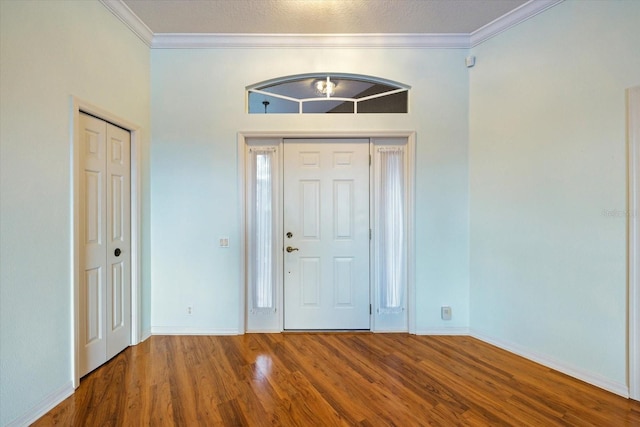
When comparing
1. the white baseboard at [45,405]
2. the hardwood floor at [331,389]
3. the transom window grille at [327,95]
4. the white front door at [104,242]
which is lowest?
the hardwood floor at [331,389]

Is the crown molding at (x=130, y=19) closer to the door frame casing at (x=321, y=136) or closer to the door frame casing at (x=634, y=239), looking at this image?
the door frame casing at (x=321, y=136)

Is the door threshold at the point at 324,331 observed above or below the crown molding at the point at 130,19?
below

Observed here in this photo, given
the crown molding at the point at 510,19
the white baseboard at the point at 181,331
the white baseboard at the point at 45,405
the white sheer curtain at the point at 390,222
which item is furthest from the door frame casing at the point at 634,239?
the white baseboard at the point at 45,405

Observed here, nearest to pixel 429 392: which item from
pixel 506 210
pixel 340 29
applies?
pixel 506 210

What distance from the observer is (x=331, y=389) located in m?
1.95

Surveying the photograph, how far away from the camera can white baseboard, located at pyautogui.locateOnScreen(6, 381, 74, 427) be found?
5.28 ft

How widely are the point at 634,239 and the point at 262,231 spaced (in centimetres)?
305

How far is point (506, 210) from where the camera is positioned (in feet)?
8.39

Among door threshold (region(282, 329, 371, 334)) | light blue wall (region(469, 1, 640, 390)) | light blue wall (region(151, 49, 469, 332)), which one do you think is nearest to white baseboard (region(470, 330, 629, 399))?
light blue wall (region(469, 1, 640, 390))

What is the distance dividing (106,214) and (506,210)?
144 inches

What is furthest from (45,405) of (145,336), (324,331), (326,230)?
(326,230)

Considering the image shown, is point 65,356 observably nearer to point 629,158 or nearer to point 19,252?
point 19,252

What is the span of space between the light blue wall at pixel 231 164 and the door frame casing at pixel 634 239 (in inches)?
45.1

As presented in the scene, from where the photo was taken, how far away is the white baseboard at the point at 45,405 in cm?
161
